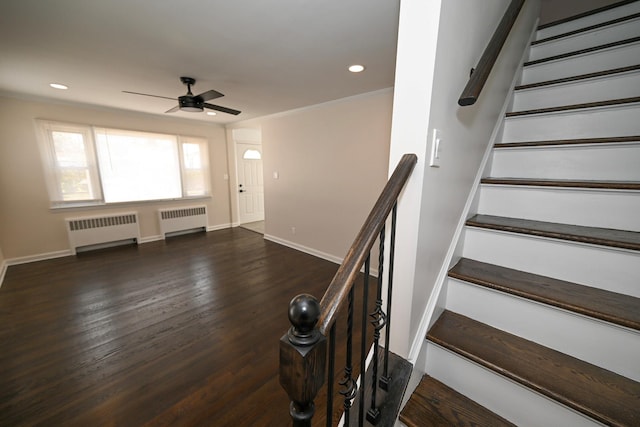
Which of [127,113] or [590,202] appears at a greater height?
[127,113]

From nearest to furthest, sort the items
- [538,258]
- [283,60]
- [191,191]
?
[538,258], [283,60], [191,191]

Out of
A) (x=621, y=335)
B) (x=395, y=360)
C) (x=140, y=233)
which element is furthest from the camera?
(x=140, y=233)

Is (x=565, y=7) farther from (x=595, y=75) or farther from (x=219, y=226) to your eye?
(x=219, y=226)

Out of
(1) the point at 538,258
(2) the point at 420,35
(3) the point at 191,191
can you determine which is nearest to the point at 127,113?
(3) the point at 191,191

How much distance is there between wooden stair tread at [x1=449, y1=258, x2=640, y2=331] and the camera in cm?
84

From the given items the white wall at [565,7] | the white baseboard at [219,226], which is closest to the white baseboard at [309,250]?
the white baseboard at [219,226]

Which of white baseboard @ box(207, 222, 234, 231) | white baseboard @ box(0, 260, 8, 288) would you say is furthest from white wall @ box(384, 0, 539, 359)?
white baseboard @ box(207, 222, 234, 231)

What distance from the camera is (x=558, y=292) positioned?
98 cm

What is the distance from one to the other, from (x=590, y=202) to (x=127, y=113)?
602cm

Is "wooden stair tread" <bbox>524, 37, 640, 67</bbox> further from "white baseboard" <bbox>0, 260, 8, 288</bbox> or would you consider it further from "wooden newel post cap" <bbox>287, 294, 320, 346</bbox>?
"white baseboard" <bbox>0, 260, 8, 288</bbox>

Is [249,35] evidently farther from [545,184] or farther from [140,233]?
[140,233]

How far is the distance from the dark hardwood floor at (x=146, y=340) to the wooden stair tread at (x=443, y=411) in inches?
31.0

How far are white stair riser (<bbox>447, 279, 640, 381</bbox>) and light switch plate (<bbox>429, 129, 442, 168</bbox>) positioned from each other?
2.00 ft

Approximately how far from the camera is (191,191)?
5297mm
